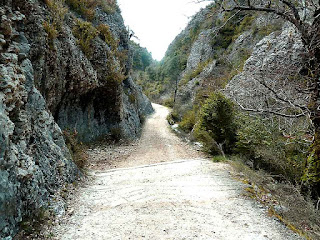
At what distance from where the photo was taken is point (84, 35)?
1012 cm

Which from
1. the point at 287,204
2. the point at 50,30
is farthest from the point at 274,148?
the point at 50,30

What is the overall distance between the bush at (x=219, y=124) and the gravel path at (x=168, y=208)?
2053mm

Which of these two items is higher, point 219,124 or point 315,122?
point 315,122

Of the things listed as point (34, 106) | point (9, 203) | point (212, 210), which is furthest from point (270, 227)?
point (34, 106)

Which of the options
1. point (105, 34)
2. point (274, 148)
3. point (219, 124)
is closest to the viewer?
point (274, 148)

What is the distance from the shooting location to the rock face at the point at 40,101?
3.43 metres

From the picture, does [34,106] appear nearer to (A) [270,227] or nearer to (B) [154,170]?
(B) [154,170]

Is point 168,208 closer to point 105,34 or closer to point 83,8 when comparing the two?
point 105,34

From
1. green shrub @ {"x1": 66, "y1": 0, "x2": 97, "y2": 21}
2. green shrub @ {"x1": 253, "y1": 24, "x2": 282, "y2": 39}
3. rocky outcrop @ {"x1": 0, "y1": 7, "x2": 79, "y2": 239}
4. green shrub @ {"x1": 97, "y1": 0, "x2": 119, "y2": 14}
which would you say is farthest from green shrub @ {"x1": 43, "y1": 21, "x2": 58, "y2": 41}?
green shrub @ {"x1": 253, "y1": 24, "x2": 282, "y2": 39}

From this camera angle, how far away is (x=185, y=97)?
80.6ft

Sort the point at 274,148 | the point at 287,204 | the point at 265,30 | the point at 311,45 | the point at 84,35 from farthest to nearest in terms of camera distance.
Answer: the point at 265,30 → the point at 84,35 → the point at 274,148 → the point at 311,45 → the point at 287,204

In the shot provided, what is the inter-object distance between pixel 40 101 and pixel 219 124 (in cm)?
704

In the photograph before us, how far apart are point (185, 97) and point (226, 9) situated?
65.1ft

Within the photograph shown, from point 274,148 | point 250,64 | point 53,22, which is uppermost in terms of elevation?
point 53,22
